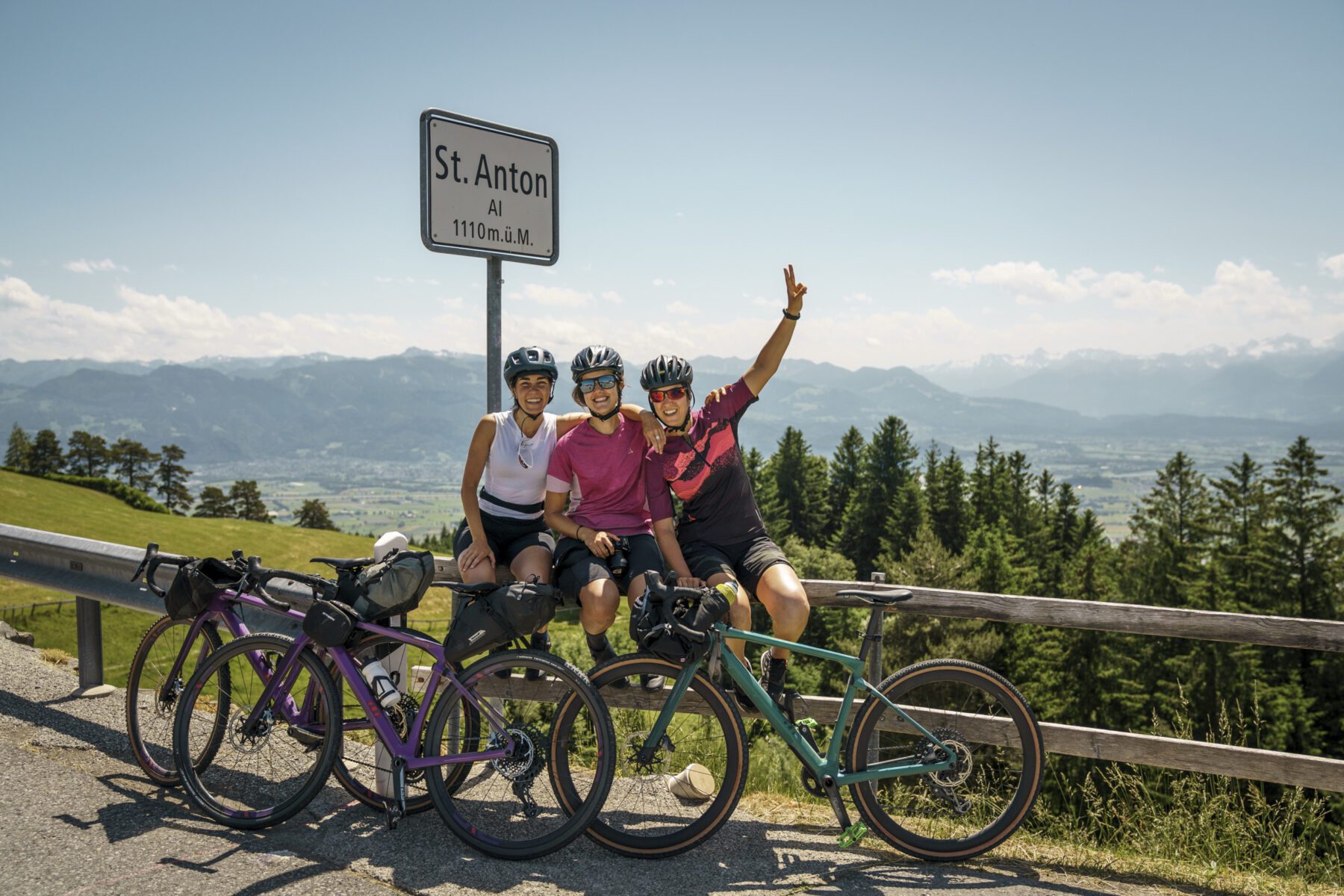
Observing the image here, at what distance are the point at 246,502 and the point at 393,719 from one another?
4347 inches

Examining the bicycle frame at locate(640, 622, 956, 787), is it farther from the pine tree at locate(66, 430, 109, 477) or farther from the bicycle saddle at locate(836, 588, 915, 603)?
the pine tree at locate(66, 430, 109, 477)

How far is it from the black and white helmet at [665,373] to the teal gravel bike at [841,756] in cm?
126

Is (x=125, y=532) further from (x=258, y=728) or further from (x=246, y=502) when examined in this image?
(x=258, y=728)

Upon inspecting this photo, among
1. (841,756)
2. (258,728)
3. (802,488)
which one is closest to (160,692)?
(258,728)

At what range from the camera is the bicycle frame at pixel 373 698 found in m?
3.88

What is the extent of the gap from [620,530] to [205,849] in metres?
2.34

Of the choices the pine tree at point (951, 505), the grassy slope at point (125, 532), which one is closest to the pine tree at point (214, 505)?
the grassy slope at point (125, 532)

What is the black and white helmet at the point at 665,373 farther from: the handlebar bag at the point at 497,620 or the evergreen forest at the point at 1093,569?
the evergreen forest at the point at 1093,569

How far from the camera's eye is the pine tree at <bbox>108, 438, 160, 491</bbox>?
95312 mm

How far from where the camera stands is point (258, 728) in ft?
13.5

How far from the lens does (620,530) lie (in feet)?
15.5

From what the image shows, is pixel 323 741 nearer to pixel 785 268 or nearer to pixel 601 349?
pixel 601 349

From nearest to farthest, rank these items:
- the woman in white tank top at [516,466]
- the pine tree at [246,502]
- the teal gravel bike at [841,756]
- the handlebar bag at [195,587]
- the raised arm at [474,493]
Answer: the teal gravel bike at [841,756] < the handlebar bag at [195,587] < the raised arm at [474,493] < the woman in white tank top at [516,466] < the pine tree at [246,502]

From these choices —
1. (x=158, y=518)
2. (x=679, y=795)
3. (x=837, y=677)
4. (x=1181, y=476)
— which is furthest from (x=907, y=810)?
(x=1181, y=476)
